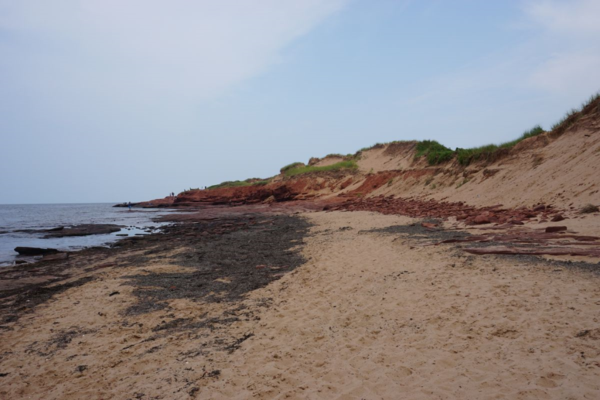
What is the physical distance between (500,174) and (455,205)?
2.99 meters

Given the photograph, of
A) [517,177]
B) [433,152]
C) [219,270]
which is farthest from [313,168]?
[219,270]

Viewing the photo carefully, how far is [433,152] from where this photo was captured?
29.7 metres

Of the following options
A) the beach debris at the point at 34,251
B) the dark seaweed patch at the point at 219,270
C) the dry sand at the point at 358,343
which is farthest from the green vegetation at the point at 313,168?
the dry sand at the point at 358,343

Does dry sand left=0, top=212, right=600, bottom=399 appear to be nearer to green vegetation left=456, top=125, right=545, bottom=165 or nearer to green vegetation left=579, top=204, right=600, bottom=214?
green vegetation left=579, top=204, right=600, bottom=214

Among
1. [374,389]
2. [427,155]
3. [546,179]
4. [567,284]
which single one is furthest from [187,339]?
[427,155]

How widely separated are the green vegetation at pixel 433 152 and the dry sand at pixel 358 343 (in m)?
22.5

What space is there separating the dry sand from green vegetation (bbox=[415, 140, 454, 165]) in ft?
73.8

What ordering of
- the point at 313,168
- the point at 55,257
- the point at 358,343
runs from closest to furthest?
the point at 358,343, the point at 55,257, the point at 313,168

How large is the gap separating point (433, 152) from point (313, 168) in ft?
64.3

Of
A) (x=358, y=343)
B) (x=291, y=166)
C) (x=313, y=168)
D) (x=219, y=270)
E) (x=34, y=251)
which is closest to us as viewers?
(x=358, y=343)

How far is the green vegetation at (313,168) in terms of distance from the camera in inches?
1698

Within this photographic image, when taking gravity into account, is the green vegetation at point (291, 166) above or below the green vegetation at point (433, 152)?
above

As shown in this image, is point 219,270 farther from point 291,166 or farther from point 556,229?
point 291,166

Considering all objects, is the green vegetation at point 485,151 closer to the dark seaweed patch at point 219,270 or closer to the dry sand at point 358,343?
the dark seaweed patch at point 219,270
